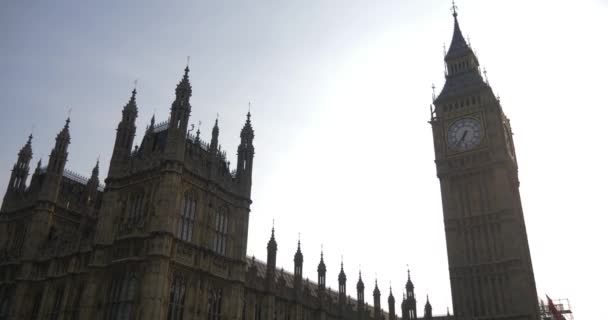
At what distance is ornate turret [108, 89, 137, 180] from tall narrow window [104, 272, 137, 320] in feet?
29.6

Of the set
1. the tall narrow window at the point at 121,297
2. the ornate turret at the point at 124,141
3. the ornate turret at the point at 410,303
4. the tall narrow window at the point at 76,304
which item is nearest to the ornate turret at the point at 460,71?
the ornate turret at the point at 410,303

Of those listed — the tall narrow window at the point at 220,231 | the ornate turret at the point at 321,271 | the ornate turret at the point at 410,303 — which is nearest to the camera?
the tall narrow window at the point at 220,231

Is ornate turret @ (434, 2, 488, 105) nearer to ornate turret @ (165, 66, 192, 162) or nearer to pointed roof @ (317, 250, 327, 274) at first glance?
pointed roof @ (317, 250, 327, 274)

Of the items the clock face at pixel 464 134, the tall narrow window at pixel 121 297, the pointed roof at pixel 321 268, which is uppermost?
the clock face at pixel 464 134

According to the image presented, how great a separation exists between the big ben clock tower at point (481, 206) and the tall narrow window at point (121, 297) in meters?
43.9

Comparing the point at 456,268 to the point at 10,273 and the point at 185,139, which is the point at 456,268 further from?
the point at 10,273

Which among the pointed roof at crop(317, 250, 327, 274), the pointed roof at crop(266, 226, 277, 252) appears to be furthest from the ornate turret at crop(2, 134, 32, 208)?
the pointed roof at crop(317, 250, 327, 274)

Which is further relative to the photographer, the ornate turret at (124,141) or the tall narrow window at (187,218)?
the ornate turret at (124,141)

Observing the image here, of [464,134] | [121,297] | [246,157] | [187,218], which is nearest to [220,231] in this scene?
[187,218]

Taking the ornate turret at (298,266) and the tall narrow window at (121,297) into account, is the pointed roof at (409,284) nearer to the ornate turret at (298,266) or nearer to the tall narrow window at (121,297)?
the ornate turret at (298,266)

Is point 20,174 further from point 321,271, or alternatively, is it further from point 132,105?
point 321,271

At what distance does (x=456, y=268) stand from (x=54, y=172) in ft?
160

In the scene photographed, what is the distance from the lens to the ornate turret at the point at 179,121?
42531 mm

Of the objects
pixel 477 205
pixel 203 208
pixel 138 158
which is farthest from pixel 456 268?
pixel 138 158
